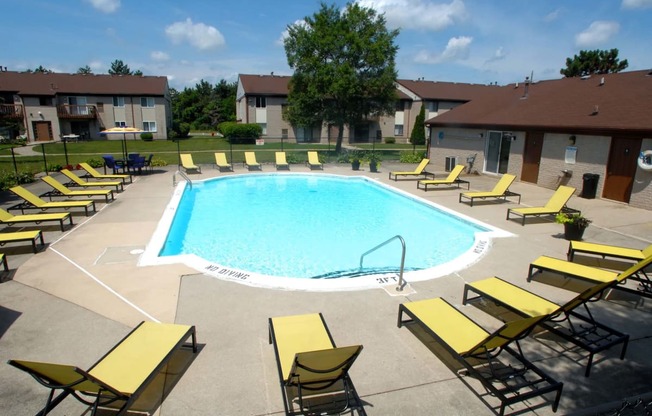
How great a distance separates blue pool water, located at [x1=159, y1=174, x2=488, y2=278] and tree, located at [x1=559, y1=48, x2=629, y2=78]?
39.8 metres

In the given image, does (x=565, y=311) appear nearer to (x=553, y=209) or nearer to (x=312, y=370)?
(x=312, y=370)

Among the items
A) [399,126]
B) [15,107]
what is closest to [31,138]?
[15,107]

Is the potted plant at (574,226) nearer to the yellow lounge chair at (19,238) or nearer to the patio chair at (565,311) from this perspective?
the patio chair at (565,311)

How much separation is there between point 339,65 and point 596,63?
3391 centimetres

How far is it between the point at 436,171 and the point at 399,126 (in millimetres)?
25470

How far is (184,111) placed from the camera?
64500 mm

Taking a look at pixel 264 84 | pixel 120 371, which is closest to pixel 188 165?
pixel 120 371

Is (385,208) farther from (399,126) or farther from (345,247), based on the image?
(399,126)

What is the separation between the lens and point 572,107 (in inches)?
681

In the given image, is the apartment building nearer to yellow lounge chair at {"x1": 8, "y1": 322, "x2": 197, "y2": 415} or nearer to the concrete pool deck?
the concrete pool deck

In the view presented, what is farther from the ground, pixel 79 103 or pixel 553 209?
pixel 79 103

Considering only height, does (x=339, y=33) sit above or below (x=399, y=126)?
above

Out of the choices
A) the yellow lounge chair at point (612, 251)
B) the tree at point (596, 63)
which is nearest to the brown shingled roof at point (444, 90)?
the tree at point (596, 63)

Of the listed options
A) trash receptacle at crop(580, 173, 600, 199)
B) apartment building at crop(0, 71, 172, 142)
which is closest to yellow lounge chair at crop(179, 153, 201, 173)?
trash receptacle at crop(580, 173, 600, 199)
